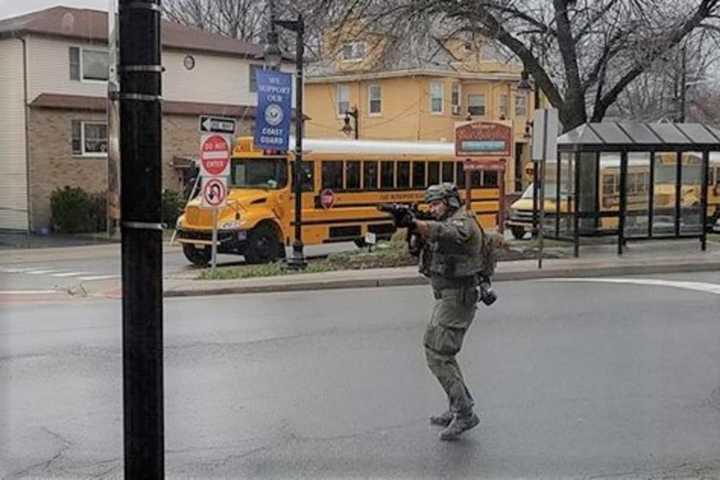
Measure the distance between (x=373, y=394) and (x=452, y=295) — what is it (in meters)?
1.61

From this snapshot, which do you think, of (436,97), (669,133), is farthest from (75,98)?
(436,97)

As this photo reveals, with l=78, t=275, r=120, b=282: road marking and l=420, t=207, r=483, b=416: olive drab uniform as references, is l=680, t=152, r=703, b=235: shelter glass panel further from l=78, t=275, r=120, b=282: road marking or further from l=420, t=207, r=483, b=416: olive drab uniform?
l=420, t=207, r=483, b=416: olive drab uniform

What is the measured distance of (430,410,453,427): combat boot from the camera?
251 inches

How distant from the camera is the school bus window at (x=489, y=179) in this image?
2534 centimetres

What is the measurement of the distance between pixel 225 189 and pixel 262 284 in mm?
2286

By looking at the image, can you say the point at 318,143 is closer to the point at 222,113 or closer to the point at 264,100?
the point at 264,100

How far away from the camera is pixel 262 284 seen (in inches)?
604

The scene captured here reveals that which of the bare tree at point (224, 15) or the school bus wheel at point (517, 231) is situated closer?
the school bus wheel at point (517, 231)

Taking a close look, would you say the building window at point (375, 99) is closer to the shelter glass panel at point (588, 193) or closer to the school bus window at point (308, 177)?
the school bus window at point (308, 177)

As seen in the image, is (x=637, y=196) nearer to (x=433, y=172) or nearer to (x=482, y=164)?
(x=482, y=164)

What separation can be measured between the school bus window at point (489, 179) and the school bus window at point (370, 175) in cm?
429

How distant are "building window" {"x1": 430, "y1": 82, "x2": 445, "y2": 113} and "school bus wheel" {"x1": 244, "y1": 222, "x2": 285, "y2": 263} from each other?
24241 millimetres

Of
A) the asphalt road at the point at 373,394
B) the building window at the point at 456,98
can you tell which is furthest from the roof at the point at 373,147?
the building window at the point at 456,98

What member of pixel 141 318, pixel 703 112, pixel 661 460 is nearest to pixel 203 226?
pixel 661 460
